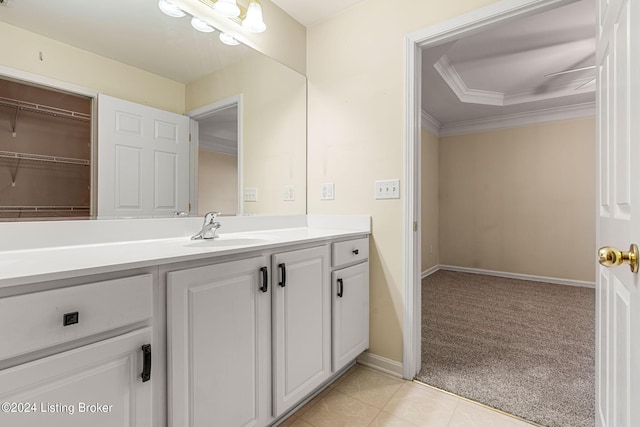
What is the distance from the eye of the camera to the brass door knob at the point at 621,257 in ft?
2.14

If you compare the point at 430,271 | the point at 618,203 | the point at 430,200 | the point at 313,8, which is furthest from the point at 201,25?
the point at 430,271

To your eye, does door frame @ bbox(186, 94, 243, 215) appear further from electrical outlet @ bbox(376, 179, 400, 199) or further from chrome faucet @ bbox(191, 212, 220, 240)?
electrical outlet @ bbox(376, 179, 400, 199)

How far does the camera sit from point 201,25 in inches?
62.7

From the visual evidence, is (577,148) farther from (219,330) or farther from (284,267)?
(219,330)

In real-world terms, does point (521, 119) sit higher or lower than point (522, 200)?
higher

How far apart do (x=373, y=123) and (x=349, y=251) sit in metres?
0.79

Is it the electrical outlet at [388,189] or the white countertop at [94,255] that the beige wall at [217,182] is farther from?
the electrical outlet at [388,189]

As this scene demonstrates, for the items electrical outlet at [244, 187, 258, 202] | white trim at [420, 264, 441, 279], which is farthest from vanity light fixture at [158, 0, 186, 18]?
white trim at [420, 264, 441, 279]

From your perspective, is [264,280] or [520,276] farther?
[520,276]

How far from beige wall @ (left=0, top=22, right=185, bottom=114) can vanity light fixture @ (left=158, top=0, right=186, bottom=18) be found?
1.06 feet

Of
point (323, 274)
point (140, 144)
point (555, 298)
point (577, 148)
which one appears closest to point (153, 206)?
point (140, 144)

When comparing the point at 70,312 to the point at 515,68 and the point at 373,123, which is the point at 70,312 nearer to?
the point at 373,123

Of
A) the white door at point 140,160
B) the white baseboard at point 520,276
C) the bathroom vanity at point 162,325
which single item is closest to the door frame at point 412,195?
the bathroom vanity at point 162,325

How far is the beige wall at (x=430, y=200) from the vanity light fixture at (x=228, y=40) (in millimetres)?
3020
